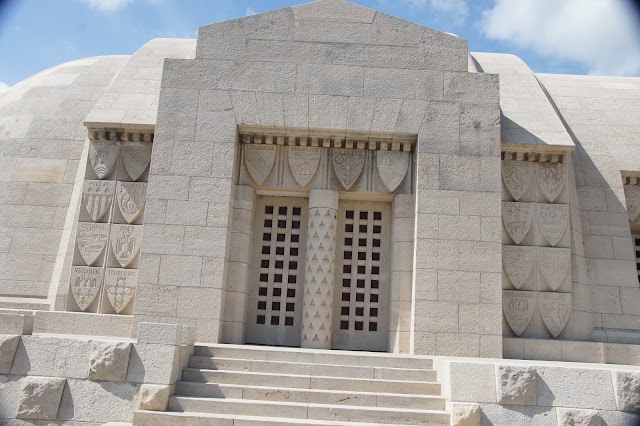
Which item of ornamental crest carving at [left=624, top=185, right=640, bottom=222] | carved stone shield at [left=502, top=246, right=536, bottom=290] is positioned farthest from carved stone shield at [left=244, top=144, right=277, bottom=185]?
ornamental crest carving at [left=624, top=185, right=640, bottom=222]

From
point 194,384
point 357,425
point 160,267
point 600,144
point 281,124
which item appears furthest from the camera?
point 600,144

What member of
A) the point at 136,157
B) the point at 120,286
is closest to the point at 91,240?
the point at 120,286

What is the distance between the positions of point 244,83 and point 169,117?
1.79 metres

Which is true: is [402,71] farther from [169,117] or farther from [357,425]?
[357,425]

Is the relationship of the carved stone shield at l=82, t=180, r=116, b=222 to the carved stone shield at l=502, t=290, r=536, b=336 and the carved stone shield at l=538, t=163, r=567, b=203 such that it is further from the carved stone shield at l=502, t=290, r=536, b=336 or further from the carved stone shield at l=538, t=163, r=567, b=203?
the carved stone shield at l=538, t=163, r=567, b=203

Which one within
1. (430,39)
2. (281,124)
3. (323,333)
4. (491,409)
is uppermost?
(430,39)

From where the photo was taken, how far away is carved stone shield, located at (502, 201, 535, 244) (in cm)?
1218

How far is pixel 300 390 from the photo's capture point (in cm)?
873

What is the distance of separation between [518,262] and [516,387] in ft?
14.5

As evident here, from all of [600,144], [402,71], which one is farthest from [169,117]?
[600,144]

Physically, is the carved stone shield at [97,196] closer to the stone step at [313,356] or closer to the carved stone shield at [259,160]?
the carved stone shield at [259,160]

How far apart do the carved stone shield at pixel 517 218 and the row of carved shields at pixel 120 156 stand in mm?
8087

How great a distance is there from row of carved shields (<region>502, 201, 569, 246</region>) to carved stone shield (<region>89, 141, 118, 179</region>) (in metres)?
8.81

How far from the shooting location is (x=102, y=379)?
8422 millimetres
